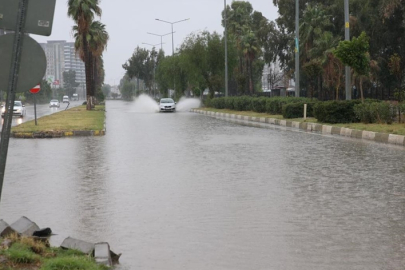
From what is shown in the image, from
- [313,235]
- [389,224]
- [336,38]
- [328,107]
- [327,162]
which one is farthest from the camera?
[336,38]

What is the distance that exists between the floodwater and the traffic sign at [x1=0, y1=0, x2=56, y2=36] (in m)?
2.20

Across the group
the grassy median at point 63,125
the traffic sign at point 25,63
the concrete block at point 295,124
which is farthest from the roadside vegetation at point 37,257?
the concrete block at point 295,124

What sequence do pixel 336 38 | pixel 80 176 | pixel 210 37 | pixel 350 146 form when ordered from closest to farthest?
pixel 80 176, pixel 350 146, pixel 336 38, pixel 210 37

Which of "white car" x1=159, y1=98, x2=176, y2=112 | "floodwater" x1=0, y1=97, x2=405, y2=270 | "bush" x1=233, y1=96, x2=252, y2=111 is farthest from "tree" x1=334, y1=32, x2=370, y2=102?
"white car" x1=159, y1=98, x2=176, y2=112

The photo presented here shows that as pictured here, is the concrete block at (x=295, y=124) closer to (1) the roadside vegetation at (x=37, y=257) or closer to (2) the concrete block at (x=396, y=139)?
(2) the concrete block at (x=396, y=139)

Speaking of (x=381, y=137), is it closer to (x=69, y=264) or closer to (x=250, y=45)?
(x=69, y=264)

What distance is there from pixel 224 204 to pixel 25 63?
14.3ft

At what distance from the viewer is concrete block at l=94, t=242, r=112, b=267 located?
619cm

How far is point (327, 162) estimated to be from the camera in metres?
15.3

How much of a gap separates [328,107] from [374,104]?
2.67m

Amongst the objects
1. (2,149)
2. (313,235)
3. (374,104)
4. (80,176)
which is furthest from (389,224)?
(374,104)

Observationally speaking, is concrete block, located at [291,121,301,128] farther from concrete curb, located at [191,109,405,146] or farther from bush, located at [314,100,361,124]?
bush, located at [314,100,361,124]

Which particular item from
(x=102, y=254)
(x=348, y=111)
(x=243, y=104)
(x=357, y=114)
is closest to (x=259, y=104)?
(x=243, y=104)

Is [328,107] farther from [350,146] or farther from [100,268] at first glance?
[100,268]
